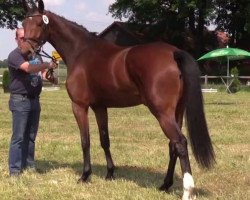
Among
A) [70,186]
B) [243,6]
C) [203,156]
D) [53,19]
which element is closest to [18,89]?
[53,19]

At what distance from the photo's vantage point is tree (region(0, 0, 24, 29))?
43844 mm

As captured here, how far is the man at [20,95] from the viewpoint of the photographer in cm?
707

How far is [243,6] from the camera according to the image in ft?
154

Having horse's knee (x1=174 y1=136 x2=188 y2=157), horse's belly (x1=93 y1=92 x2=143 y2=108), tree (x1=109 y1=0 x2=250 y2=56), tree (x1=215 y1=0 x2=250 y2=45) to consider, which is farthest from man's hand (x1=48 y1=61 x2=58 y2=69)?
tree (x1=215 y1=0 x2=250 y2=45)

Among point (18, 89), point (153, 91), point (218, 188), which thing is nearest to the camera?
point (153, 91)

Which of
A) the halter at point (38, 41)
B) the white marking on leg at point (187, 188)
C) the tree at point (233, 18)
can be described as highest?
the tree at point (233, 18)

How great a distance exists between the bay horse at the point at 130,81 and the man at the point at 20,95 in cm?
22

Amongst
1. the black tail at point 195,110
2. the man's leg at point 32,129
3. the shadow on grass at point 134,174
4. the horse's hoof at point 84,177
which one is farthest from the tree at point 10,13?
the black tail at point 195,110

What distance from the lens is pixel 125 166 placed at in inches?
327

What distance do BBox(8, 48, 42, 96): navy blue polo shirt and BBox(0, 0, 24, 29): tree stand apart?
3716 cm

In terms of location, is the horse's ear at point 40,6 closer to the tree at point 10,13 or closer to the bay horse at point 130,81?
the bay horse at point 130,81

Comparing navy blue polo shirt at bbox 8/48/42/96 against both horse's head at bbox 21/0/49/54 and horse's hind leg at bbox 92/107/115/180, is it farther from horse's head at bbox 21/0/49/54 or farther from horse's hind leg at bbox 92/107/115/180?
horse's hind leg at bbox 92/107/115/180

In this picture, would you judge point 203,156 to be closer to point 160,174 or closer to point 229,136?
point 160,174

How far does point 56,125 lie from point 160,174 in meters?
6.34
